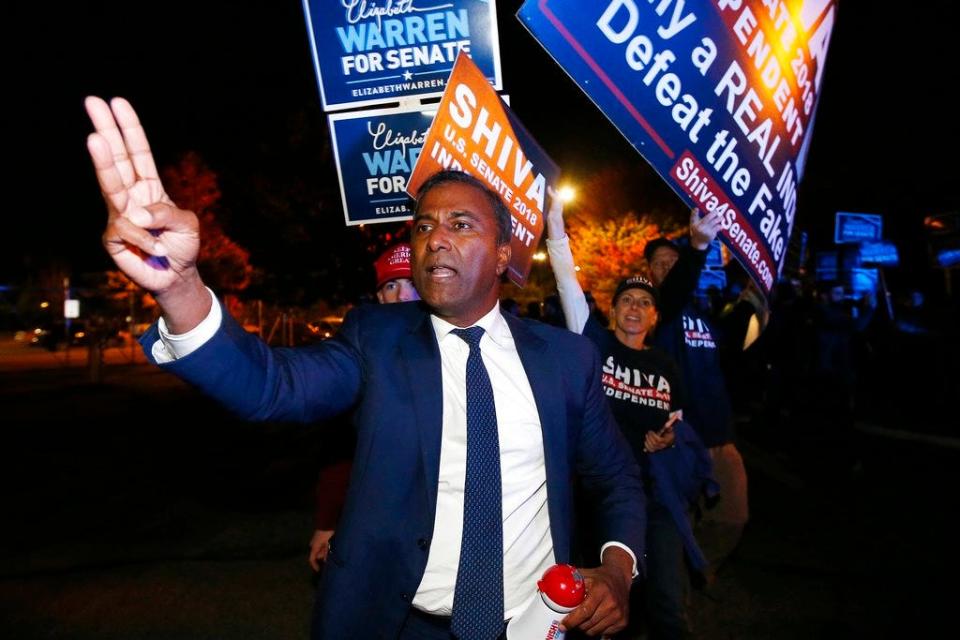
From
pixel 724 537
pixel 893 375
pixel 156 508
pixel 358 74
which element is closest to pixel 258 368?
pixel 358 74

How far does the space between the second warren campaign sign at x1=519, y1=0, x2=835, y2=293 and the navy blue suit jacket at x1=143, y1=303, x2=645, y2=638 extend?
128 centimetres

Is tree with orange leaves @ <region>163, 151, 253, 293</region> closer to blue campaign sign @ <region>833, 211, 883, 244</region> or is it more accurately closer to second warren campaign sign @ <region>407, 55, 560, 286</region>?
blue campaign sign @ <region>833, 211, 883, 244</region>

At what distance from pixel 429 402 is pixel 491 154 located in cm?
198

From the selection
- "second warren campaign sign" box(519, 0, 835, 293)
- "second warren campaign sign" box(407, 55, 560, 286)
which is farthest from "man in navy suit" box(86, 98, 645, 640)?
"second warren campaign sign" box(407, 55, 560, 286)

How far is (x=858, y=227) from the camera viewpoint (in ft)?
86.0

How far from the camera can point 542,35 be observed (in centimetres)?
249

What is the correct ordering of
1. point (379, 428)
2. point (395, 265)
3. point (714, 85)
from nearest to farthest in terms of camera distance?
point (379, 428) < point (714, 85) < point (395, 265)

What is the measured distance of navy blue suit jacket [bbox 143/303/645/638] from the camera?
5.24ft

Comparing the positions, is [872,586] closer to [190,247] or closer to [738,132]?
[738,132]

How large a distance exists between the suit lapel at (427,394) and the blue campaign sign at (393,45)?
2.39m

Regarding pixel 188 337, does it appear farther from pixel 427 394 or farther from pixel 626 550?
pixel 626 550

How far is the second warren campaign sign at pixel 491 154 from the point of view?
10.4 feet

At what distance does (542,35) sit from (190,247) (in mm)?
1682

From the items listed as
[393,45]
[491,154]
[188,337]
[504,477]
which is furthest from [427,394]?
[393,45]
